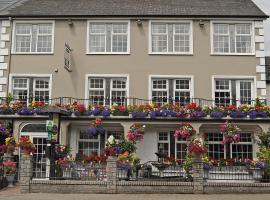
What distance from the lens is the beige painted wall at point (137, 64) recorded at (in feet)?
80.0

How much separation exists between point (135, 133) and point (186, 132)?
2605 mm

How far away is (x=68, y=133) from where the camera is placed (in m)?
23.8

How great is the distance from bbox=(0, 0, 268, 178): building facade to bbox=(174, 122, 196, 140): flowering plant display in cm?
167

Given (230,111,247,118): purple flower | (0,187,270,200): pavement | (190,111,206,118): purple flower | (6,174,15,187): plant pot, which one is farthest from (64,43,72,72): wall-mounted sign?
(230,111,247,118): purple flower

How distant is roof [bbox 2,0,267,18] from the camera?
24656mm

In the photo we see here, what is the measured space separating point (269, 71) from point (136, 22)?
8885mm

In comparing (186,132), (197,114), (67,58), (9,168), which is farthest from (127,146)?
(67,58)

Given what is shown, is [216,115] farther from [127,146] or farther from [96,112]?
[96,112]

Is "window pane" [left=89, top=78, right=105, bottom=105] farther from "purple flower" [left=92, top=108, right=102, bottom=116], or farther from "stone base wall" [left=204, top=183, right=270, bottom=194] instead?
"stone base wall" [left=204, top=183, right=270, bottom=194]

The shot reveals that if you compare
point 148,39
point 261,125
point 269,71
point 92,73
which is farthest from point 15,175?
point 269,71

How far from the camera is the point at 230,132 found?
72.1 ft

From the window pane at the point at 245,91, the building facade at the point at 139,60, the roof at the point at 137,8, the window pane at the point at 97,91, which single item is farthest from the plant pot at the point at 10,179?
the window pane at the point at 245,91

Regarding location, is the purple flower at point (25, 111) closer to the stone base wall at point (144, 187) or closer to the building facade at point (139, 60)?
the building facade at point (139, 60)

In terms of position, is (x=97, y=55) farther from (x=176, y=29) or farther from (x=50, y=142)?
(x=50, y=142)
